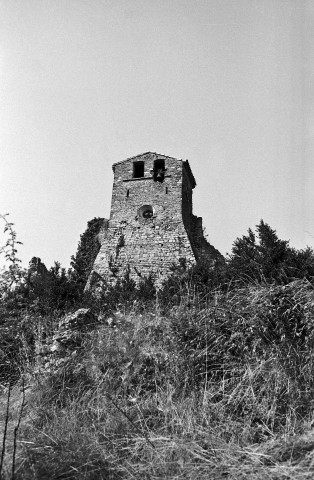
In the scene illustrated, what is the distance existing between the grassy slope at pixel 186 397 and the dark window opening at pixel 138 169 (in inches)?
580

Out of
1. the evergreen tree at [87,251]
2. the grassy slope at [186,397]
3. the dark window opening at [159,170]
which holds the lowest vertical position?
the grassy slope at [186,397]

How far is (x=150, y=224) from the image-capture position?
644 inches

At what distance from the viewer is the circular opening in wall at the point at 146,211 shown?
16859 millimetres

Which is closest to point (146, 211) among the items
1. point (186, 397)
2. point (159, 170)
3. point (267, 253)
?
point (159, 170)

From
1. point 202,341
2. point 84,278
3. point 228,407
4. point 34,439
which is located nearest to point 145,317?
point 202,341

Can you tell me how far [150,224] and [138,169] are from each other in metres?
3.56

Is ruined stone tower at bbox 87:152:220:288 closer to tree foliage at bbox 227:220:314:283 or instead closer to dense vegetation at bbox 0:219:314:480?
tree foliage at bbox 227:220:314:283

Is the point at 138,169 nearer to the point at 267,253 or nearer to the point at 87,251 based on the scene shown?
the point at 87,251

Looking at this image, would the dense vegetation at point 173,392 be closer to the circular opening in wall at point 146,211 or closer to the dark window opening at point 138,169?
the circular opening in wall at point 146,211

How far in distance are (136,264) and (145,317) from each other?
1186cm

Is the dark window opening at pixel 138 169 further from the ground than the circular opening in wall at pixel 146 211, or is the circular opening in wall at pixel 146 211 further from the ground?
the dark window opening at pixel 138 169

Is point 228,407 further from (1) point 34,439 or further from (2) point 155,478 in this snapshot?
(1) point 34,439

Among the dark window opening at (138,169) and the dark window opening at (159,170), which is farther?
the dark window opening at (138,169)

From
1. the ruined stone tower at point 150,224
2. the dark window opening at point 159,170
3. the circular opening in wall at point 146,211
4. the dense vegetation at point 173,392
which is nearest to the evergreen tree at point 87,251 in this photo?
the ruined stone tower at point 150,224
